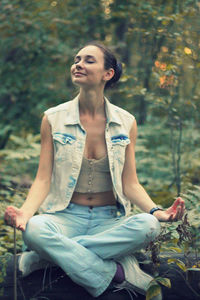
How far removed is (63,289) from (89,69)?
160 centimetres

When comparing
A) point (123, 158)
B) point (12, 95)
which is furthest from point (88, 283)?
point (12, 95)

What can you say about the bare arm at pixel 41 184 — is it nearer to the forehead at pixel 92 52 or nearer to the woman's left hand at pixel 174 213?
the forehead at pixel 92 52

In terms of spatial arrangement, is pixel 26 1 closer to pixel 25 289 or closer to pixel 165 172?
pixel 165 172

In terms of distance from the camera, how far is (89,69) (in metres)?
3.78

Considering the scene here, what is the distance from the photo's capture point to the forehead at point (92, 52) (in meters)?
3.85

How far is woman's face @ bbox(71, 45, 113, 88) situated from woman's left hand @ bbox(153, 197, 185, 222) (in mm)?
1109

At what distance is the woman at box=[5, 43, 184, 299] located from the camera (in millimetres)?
3303

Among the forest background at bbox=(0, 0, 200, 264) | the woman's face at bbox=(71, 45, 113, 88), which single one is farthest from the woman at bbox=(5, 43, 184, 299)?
the forest background at bbox=(0, 0, 200, 264)

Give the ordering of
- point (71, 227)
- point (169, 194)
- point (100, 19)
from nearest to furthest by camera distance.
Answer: point (71, 227) < point (169, 194) < point (100, 19)

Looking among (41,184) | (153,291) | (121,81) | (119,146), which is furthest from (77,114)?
(121,81)

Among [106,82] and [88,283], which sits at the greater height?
[106,82]

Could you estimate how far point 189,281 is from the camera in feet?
11.4

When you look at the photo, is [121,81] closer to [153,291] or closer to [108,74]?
[108,74]

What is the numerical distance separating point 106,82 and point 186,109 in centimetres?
238
